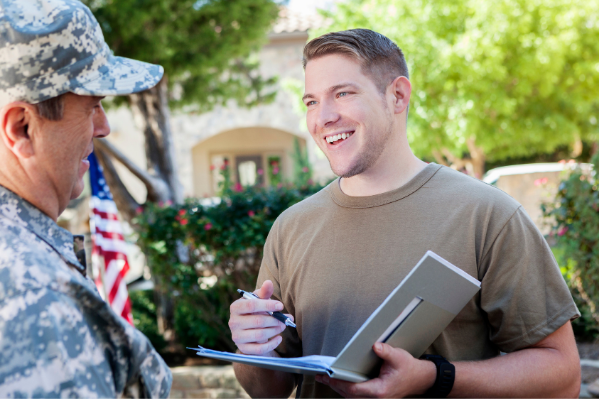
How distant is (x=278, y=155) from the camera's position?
1925cm

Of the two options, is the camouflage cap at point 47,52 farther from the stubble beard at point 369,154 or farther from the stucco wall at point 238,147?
the stucco wall at point 238,147

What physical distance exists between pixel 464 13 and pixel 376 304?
1281cm

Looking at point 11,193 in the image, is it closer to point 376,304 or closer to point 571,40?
point 376,304

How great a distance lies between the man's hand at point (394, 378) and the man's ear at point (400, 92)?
0.98m

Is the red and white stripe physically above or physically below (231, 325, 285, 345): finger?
below

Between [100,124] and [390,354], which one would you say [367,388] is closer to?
[390,354]

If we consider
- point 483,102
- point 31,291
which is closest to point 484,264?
point 31,291

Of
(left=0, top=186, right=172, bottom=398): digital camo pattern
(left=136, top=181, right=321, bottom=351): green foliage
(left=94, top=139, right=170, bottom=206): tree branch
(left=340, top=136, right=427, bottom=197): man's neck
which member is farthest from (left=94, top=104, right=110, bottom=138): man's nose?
(left=94, top=139, right=170, bottom=206): tree branch

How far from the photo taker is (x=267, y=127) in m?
18.7

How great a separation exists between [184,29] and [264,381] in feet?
18.5

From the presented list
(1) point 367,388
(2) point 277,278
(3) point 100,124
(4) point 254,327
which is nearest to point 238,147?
(2) point 277,278

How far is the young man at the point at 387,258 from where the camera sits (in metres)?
1.73

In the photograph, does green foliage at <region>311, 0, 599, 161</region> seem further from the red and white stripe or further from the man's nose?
the man's nose

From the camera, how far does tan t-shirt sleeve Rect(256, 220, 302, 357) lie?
7.02 feet
